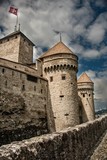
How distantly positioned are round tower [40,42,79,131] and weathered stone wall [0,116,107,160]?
1559cm

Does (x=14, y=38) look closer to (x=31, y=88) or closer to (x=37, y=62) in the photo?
(x=37, y=62)

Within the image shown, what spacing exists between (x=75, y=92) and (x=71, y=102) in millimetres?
1741

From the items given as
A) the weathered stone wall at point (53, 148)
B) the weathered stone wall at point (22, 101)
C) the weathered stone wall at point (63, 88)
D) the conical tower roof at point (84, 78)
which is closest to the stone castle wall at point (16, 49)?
Answer: the weathered stone wall at point (63, 88)

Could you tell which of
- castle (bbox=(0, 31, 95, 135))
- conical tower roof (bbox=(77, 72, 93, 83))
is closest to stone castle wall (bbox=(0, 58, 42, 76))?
castle (bbox=(0, 31, 95, 135))

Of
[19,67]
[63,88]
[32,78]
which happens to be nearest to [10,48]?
[19,67]

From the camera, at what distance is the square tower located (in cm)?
3047

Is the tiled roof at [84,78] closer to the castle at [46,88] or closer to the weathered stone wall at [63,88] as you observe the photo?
the castle at [46,88]

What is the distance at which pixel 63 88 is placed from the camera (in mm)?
24219

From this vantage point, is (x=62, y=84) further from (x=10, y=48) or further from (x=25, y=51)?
(x=10, y=48)

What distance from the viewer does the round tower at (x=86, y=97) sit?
109 ft

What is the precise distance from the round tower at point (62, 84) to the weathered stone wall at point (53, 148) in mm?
15588

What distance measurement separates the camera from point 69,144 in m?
5.84

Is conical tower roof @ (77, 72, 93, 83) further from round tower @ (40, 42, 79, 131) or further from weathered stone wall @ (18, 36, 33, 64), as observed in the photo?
weathered stone wall @ (18, 36, 33, 64)

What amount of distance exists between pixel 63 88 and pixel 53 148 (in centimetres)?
1951
